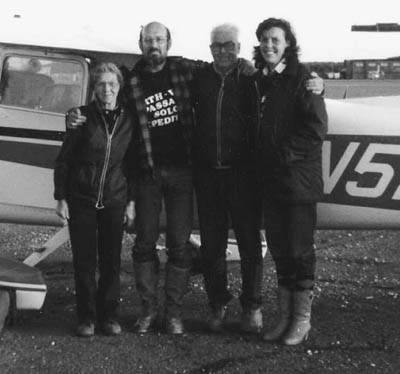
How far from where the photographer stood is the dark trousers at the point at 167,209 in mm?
4270

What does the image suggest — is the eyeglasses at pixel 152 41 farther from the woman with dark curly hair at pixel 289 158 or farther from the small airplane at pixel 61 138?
the small airplane at pixel 61 138

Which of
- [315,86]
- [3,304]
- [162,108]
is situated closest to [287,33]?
[315,86]

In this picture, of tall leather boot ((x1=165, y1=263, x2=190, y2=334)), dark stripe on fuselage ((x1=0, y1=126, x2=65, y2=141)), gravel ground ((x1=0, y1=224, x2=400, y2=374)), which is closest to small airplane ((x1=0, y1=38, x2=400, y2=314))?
dark stripe on fuselage ((x1=0, y1=126, x2=65, y2=141))

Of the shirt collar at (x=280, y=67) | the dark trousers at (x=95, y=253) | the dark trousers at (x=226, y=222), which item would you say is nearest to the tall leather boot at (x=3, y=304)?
the dark trousers at (x=95, y=253)

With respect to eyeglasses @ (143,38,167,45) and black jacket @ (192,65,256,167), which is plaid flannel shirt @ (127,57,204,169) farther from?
eyeglasses @ (143,38,167,45)

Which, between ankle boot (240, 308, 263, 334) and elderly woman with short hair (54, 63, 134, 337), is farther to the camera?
ankle boot (240, 308, 263, 334)

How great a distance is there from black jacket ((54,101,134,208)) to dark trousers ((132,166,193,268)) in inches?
6.8

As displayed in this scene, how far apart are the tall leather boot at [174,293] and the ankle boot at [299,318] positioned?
65 centimetres

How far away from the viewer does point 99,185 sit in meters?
4.17

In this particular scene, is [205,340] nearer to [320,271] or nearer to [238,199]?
[238,199]

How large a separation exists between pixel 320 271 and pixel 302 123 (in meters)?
2.47

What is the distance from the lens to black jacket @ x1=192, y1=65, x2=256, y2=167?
4.15 meters

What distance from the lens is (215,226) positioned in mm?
4355

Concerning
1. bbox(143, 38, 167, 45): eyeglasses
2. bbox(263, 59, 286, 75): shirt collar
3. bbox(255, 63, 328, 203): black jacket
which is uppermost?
bbox(143, 38, 167, 45): eyeglasses
